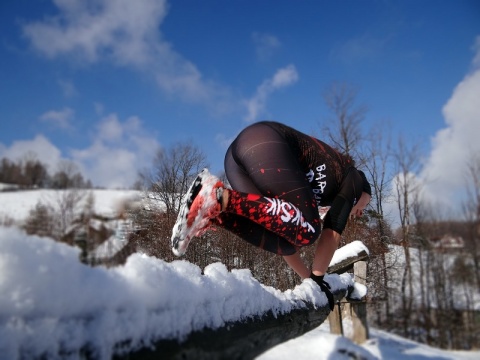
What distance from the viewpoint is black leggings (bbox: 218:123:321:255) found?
92 centimetres

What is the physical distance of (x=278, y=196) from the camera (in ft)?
3.41

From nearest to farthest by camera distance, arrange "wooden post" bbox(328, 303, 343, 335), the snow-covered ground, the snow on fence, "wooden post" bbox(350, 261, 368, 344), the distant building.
Answer: the snow-covered ground, the snow on fence, the distant building, "wooden post" bbox(328, 303, 343, 335), "wooden post" bbox(350, 261, 368, 344)

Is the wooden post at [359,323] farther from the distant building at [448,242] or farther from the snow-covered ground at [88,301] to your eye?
the snow-covered ground at [88,301]

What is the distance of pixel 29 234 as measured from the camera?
0.30 metres

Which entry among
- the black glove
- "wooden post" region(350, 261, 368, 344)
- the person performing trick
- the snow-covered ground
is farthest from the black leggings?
"wooden post" region(350, 261, 368, 344)

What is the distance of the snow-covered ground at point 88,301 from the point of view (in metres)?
0.27

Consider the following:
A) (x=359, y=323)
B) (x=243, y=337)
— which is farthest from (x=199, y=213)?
(x=359, y=323)

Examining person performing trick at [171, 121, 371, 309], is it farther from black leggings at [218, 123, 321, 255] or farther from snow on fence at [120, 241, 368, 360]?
snow on fence at [120, 241, 368, 360]

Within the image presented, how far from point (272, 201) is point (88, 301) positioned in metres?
0.66

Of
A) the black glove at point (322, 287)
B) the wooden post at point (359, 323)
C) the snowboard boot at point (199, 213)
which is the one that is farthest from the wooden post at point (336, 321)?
the snowboard boot at point (199, 213)

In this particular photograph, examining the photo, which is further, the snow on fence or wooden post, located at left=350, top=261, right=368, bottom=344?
wooden post, located at left=350, top=261, right=368, bottom=344

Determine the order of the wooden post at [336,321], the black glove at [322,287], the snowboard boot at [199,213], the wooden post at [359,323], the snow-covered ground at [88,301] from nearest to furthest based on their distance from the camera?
1. the snow-covered ground at [88,301]
2. the snowboard boot at [199,213]
3. the black glove at [322,287]
4. the wooden post at [336,321]
5. the wooden post at [359,323]

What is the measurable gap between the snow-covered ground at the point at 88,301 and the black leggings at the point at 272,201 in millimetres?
370

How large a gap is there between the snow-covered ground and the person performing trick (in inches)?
13.2
